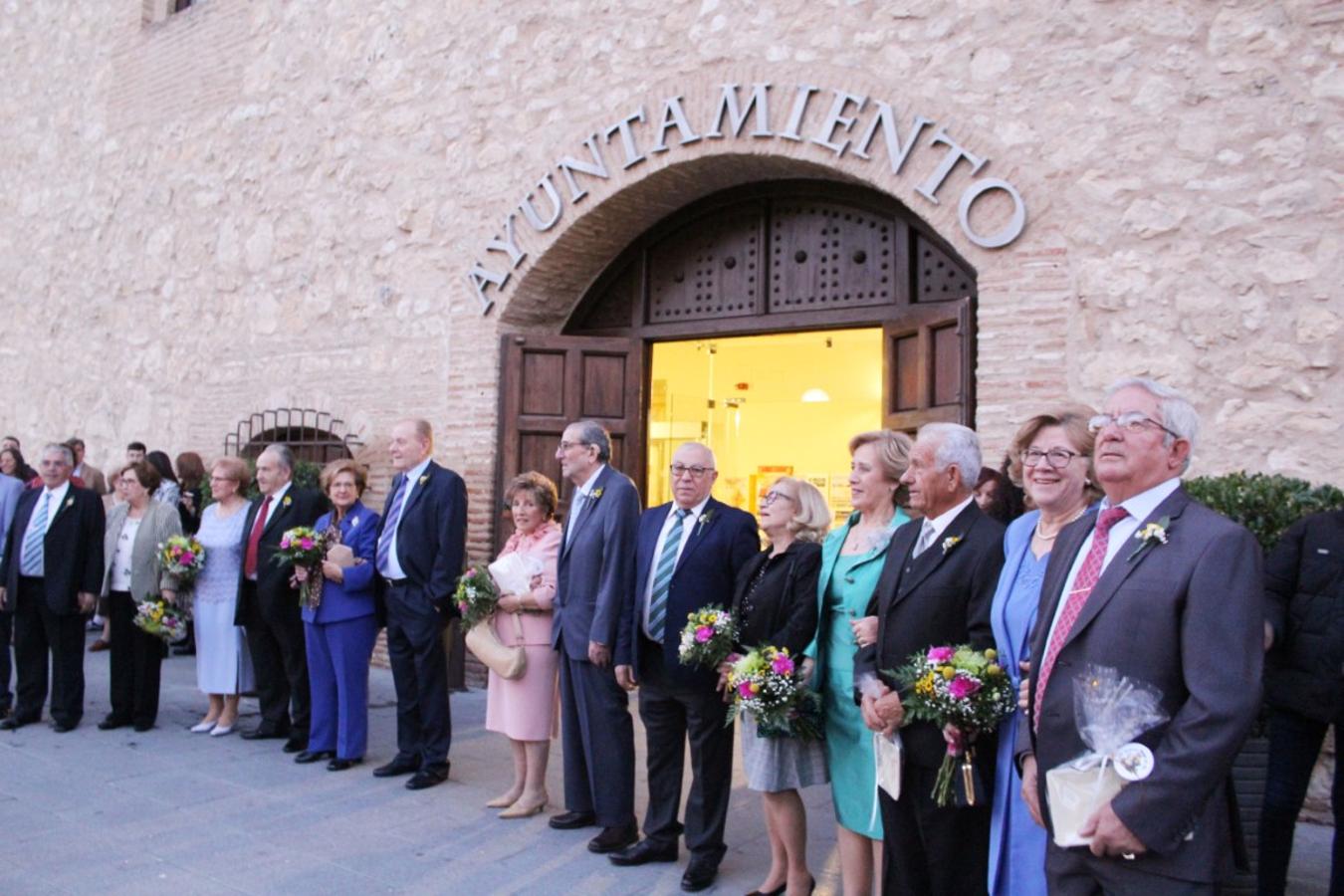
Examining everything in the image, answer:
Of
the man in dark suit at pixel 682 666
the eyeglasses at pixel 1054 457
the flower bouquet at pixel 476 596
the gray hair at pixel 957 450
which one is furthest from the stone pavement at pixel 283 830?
the eyeglasses at pixel 1054 457

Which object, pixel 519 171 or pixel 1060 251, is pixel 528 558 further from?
pixel 519 171

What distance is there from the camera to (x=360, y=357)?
412 inches

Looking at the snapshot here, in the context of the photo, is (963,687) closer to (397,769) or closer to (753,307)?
(397,769)

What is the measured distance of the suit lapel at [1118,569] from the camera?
9.02 feet

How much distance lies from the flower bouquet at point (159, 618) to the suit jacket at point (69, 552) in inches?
18.2

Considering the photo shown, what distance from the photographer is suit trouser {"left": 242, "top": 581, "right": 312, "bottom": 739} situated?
724 cm

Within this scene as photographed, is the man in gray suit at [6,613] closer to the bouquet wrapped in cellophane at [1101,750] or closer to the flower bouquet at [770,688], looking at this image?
the flower bouquet at [770,688]

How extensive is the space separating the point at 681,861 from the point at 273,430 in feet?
24.5

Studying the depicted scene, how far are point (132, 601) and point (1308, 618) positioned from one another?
269 inches

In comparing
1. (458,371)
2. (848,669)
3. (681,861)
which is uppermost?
(458,371)

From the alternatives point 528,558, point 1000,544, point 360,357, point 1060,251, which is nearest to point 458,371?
point 360,357

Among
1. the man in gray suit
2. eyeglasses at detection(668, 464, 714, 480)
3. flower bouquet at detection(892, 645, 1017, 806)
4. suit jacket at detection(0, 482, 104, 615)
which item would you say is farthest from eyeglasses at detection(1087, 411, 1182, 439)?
the man in gray suit

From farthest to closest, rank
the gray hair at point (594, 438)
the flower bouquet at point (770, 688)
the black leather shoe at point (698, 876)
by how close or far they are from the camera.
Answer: the gray hair at point (594, 438) → the black leather shoe at point (698, 876) → the flower bouquet at point (770, 688)

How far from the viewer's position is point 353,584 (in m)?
6.58
